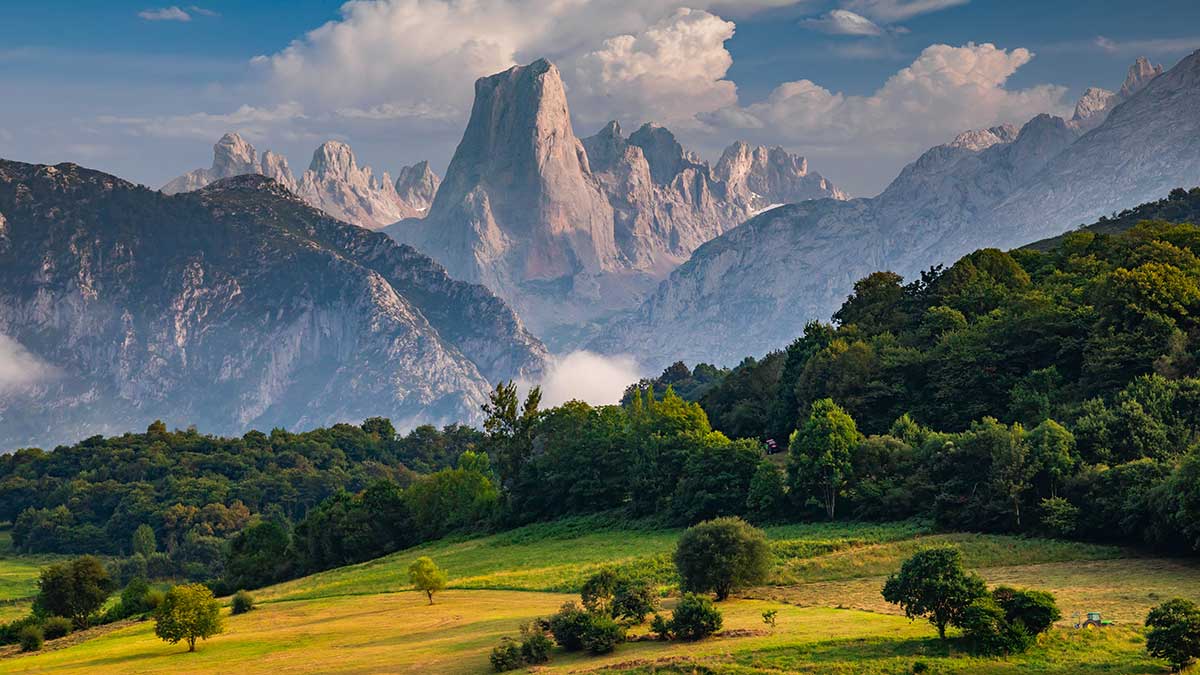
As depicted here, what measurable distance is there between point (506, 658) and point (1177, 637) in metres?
25.9

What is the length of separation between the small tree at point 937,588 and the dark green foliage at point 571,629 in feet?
44.9

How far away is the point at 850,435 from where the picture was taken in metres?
88.4

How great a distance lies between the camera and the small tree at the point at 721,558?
58969 mm

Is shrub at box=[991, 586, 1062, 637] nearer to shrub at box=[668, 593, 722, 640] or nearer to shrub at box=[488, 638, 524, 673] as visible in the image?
shrub at box=[668, 593, 722, 640]

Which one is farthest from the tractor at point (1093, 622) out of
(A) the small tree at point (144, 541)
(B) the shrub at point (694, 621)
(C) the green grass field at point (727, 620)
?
(A) the small tree at point (144, 541)

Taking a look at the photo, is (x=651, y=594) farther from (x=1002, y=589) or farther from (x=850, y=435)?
(x=850, y=435)

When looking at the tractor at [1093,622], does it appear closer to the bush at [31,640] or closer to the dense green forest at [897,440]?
the dense green forest at [897,440]

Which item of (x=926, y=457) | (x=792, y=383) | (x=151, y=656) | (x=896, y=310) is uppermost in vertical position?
(x=896, y=310)

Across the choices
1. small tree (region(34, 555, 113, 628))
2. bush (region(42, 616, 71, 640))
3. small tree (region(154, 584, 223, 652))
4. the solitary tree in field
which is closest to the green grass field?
small tree (region(154, 584, 223, 652))

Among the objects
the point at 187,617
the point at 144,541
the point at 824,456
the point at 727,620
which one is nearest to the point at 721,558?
the point at 727,620

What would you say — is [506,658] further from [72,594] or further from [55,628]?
[72,594]

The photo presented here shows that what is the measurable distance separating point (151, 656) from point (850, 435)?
5432 centimetres

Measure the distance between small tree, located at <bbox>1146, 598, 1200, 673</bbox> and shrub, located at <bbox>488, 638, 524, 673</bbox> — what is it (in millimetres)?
24612

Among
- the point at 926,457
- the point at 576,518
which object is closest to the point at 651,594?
the point at 926,457
